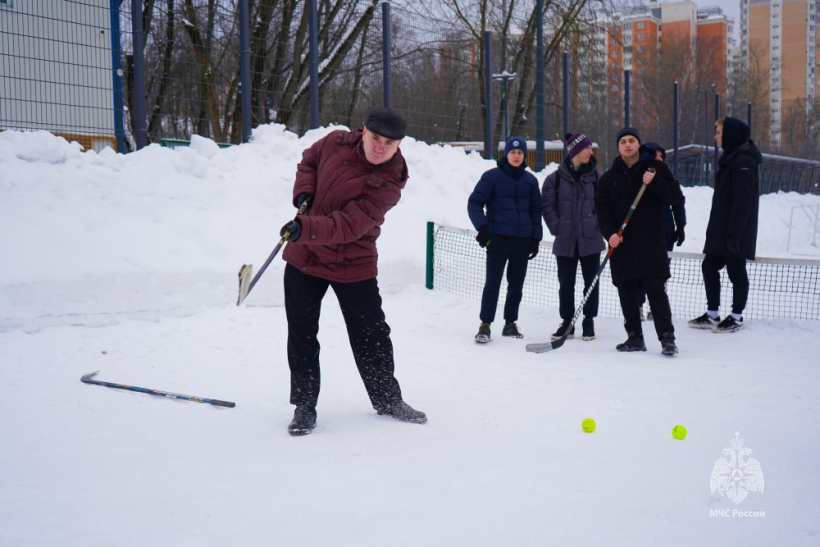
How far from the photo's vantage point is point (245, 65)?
9.64 m

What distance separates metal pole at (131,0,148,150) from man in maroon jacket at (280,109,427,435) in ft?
18.2

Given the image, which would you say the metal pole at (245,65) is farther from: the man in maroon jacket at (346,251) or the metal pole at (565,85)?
the metal pole at (565,85)

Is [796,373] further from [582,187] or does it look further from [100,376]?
[100,376]

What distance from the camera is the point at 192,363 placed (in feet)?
17.8

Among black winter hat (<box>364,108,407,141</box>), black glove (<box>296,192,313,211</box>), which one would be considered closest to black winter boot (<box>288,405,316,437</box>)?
black glove (<box>296,192,313,211</box>)

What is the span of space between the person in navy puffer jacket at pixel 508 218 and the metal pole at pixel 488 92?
19.5 ft

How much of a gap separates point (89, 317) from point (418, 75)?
8.24 metres

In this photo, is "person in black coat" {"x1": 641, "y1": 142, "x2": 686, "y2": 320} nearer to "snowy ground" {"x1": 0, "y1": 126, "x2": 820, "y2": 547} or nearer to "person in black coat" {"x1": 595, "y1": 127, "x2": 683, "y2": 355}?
"snowy ground" {"x1": 0, "y1": 126, "x2": 820, "y2": 547}

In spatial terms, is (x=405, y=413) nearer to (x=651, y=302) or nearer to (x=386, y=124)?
(x=386, y=124)

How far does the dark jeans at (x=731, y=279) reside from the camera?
21.5 ft

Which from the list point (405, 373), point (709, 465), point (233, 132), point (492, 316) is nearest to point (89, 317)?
point (405, 373)

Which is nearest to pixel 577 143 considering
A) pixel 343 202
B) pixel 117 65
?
pixel 343 202

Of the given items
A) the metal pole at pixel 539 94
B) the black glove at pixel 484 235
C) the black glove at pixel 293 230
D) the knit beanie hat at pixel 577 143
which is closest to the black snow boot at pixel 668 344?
the black glove at pixel 484 235

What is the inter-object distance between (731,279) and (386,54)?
6.22m
